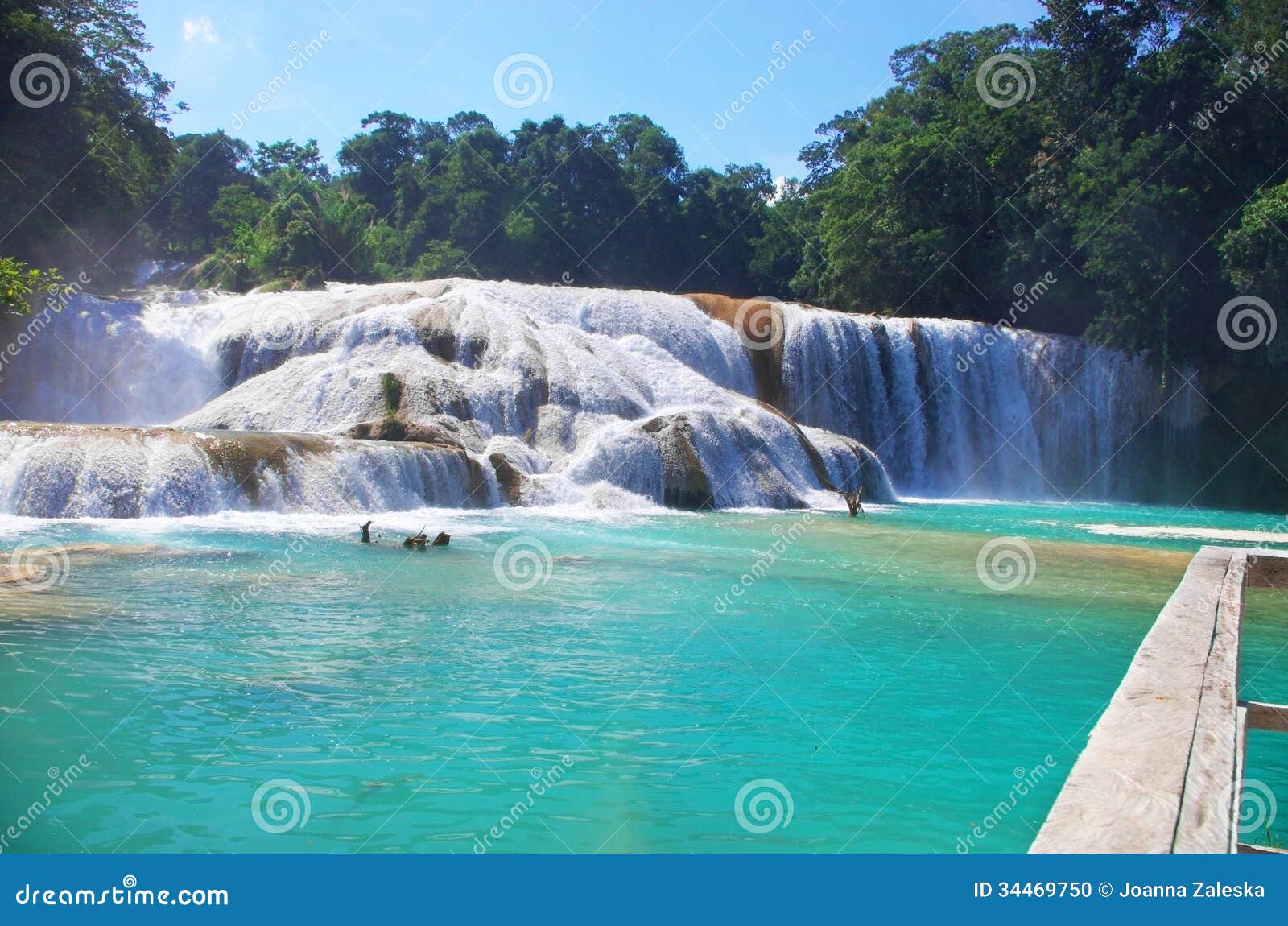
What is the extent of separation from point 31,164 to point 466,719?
2783 cm

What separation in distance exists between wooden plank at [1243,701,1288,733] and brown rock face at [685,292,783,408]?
80.4ft

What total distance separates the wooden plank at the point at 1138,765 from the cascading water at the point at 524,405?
49.2 feet

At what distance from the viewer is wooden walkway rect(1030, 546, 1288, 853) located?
2.51m

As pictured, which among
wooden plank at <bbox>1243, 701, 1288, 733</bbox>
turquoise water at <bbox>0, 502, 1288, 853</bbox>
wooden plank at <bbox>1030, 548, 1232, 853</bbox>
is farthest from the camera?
turquoise water at <bbox>0, 502, 1288, 853</bbox>

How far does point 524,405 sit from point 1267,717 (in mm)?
19684

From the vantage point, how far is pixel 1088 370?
3142cm

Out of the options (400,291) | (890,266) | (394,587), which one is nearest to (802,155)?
(890,266)

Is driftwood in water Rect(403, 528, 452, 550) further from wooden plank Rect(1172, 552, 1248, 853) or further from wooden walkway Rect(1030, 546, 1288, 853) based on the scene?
wooden plank Rect(1172, 552, 1248, 853)

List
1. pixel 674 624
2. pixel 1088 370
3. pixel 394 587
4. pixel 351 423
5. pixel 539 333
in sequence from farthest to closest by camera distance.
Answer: pixel 1088 370
pixel 539 333
pixel 351 423
pixel 394 587
pixel 674 624

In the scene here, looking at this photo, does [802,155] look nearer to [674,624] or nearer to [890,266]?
[890,266]

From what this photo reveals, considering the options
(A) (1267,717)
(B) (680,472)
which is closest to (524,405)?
(B) (680,472)

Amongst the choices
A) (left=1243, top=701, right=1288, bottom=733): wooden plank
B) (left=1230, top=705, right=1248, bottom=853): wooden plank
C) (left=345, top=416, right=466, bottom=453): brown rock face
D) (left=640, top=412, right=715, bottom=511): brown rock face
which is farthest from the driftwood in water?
(left=1230, top=705, right=1248, bottom=853): wooden plank

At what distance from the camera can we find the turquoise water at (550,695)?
190 inches

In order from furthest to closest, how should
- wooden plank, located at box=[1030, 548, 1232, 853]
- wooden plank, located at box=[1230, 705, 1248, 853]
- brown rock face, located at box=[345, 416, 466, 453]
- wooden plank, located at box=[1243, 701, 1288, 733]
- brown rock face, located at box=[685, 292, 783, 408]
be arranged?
1. brown rock face, located at box=[685, 292, 783, 408]
2. brown rock face, located at box=[345, 416, 466, 453]
3. wooden plank, located at box=[1243, 701, 1288, 733]
4. wooden plank, located at box=[1230, 705, 1248, 853]
5. wooden plank, located at box=[1030, 548, 1232, 853]
